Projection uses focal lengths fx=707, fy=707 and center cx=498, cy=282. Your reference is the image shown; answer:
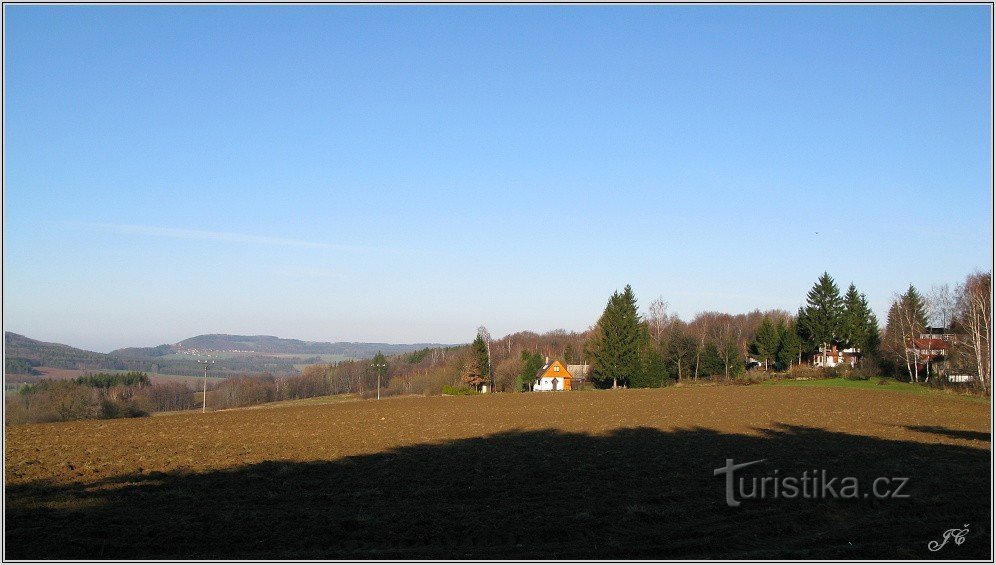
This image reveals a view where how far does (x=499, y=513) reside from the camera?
10852mm

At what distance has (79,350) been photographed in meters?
70.1

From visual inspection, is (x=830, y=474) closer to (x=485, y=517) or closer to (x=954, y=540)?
(x=954, y=540)

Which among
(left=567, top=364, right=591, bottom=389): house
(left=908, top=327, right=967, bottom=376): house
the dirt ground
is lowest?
(left=567, top=364, right=591, bottom=389): house

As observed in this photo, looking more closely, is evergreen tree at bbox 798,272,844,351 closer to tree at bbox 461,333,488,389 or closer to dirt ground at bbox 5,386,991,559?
tree at bbox 461,333,488,389

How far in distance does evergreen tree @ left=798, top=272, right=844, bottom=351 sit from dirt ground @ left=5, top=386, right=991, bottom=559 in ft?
196

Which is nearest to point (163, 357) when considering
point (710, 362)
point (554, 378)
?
point (554, 378)

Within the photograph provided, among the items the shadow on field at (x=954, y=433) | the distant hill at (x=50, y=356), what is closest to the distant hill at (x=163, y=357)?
the distant hill at (x=50, y=356)

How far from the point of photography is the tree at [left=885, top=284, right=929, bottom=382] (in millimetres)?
64412

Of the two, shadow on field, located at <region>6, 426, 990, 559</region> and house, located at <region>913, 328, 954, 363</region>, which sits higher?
house, located at <region>913, 328, 954, 363</region>

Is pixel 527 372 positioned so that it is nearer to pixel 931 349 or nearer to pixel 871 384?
pixel 871 384

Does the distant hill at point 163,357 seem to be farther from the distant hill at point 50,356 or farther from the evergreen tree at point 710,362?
the evergreen tree at point 710,362

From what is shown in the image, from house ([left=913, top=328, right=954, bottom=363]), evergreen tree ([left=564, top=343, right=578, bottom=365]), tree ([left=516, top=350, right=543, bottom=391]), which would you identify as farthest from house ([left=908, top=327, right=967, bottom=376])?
evergreen tree ([left=564, top=343, right=578, bottom=365])

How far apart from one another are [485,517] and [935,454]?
13.3 metres

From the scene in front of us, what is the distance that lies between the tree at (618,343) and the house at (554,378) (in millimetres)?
10964
